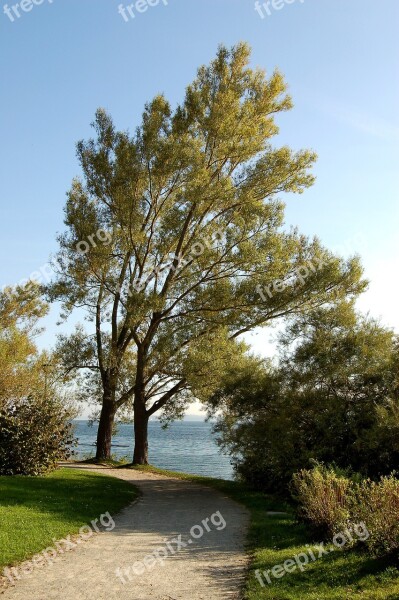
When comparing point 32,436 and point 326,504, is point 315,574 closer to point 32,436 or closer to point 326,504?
point 326,504

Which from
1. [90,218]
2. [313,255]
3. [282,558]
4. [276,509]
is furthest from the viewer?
[90,218]

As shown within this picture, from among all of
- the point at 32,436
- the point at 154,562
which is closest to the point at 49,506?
the point at 154,562

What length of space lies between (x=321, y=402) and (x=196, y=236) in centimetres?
1031

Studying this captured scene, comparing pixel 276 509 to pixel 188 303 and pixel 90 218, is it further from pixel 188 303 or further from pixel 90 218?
pixel 90 218

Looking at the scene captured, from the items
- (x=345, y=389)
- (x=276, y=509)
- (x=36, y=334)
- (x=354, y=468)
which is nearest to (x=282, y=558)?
(x=276, y=509)

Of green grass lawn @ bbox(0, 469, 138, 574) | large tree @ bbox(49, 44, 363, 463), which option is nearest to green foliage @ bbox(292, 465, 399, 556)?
green grass lawn @ bbox(0, 469, 138, 574)

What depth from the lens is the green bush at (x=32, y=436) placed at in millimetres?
20094

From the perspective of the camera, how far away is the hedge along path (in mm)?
8086

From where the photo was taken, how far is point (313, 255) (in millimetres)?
23906

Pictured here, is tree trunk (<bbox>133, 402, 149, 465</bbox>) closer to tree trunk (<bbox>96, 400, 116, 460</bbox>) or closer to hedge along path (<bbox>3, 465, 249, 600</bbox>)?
tree trunk (<bbox>96, 400, 116, 460</bbox>)

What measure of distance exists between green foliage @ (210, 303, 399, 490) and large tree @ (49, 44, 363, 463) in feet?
12.1

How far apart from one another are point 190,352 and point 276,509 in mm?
9785

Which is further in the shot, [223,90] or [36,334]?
[36,334]

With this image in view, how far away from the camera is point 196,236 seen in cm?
2458
